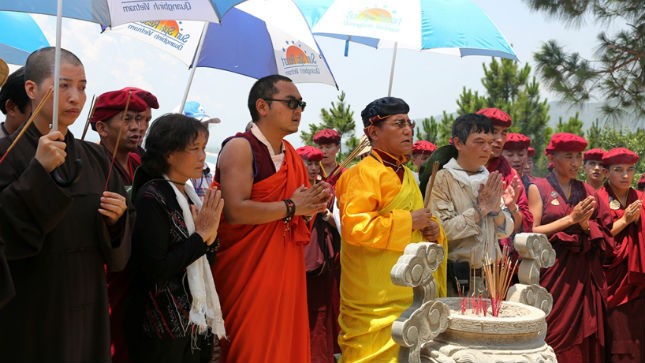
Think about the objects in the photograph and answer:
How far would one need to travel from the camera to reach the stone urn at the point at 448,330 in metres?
3.24

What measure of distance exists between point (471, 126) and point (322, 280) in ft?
7.49

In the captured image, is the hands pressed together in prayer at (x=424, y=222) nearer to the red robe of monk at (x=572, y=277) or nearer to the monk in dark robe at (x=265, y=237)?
the monk in dark robe at (x=265, y=237)

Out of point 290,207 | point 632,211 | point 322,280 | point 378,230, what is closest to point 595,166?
point 632,211

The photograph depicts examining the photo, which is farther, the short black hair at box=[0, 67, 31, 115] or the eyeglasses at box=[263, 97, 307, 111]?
the eyeglasses at box=[263, 97, 307, 111]

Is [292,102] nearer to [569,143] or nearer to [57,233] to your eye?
[57,233]

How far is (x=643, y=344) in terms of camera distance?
6074 mm

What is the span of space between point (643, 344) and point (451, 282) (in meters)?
2.66

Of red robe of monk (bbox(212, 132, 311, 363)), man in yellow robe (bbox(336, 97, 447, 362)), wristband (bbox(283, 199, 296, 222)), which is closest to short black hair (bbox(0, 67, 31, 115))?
red robe of monk (bbox(212, 132, 311, 363))

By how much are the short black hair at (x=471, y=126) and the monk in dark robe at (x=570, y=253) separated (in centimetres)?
141

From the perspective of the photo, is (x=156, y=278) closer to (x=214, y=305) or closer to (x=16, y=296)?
(x=214, y=305)

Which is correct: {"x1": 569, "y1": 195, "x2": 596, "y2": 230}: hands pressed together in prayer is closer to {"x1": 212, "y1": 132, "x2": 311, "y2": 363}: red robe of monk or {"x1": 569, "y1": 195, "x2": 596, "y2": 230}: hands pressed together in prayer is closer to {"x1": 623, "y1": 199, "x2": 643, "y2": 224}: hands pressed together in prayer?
{"x1": 623, "y1": 199, "x2": 643, "y2": 224}: hands pressed together in prayer

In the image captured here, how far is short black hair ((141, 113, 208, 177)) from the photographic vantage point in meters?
3.36

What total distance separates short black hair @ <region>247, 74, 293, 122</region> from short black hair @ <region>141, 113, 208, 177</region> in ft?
1.60

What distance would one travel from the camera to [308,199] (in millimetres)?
3617
